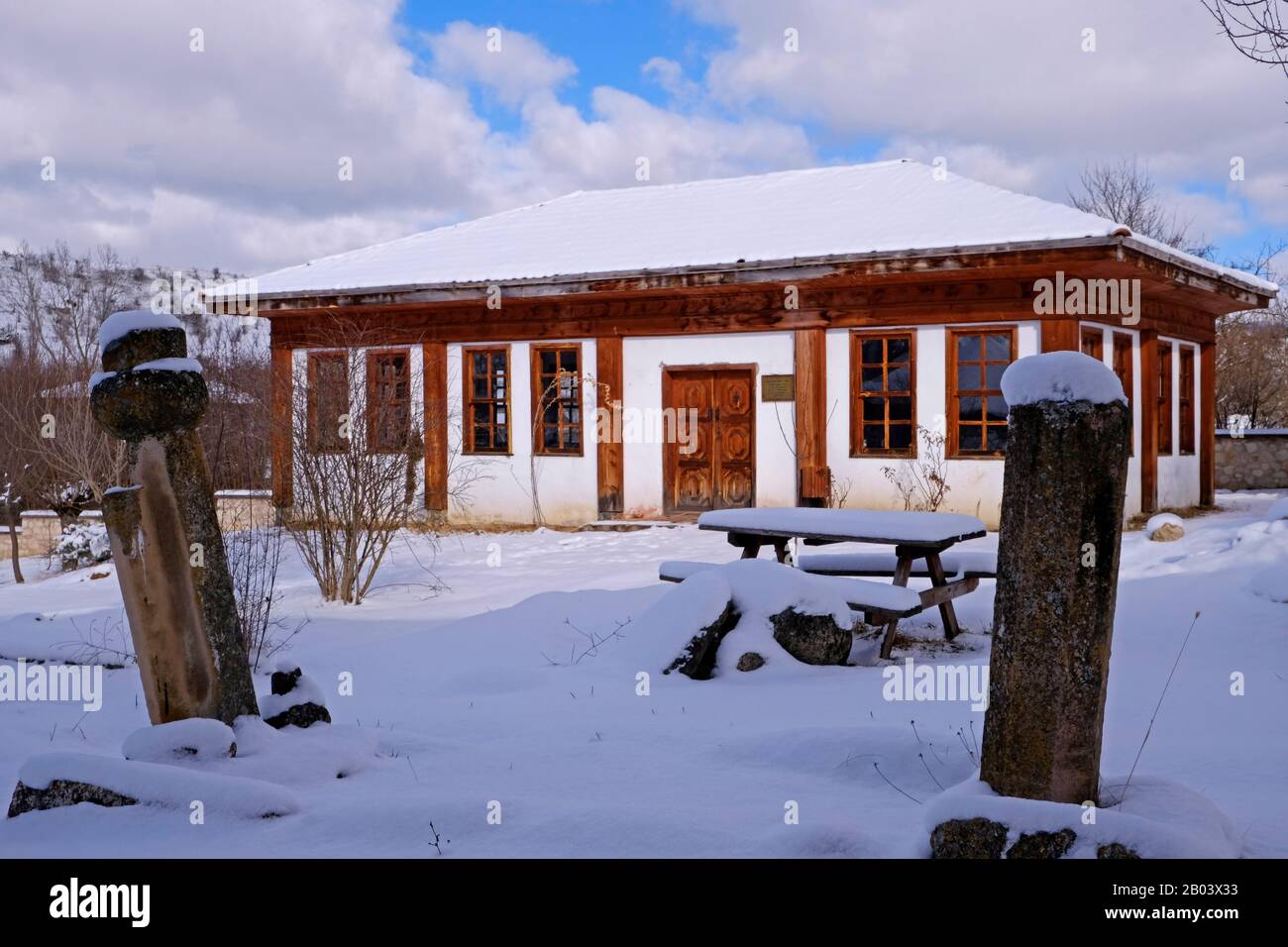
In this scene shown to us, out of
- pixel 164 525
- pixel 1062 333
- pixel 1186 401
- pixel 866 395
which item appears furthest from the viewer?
pixel 1186 401

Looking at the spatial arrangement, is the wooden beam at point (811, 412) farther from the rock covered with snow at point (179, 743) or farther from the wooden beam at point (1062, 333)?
the rock covered with snow at point (179, 743)

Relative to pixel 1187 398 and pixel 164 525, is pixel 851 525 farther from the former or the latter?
pixel 1187 398

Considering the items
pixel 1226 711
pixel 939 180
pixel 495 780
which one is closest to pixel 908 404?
pixel 939 180

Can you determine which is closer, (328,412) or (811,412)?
(328,412)

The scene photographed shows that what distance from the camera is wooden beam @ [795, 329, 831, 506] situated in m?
12.5

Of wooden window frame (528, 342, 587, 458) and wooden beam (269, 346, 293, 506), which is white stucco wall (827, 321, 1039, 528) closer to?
wooden window frame (528, 342, 587, 458)

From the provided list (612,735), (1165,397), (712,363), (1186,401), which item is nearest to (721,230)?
(712,363)

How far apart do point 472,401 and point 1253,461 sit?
14218 mm

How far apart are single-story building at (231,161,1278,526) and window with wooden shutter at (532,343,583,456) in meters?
0.03

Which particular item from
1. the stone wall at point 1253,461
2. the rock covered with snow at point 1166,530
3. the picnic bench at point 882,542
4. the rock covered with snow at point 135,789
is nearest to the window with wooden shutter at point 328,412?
the picnic bench at point 882,542

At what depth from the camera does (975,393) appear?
12.1m

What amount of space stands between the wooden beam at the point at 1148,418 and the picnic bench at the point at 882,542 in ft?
24.3

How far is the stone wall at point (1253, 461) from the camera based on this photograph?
63.9ft
